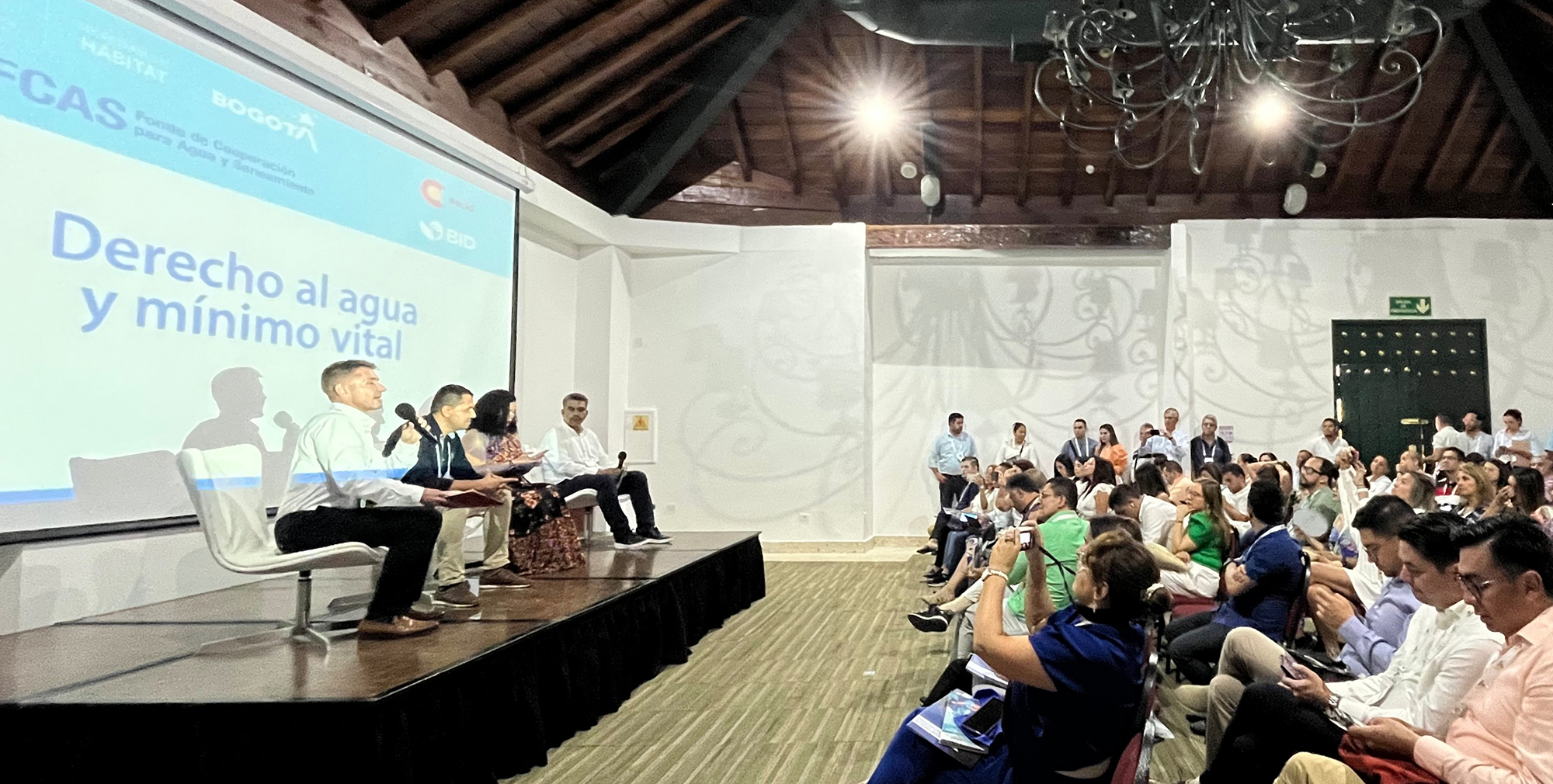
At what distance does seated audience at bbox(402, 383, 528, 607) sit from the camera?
411 cm

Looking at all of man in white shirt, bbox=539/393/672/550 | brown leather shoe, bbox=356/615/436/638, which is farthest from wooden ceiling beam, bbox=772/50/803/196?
brown leather shoe, bbox=356/615/436/638

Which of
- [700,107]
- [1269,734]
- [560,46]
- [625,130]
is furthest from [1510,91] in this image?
[1269,734]

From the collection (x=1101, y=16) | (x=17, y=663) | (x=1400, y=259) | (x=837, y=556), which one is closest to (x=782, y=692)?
(x=17, y=663)

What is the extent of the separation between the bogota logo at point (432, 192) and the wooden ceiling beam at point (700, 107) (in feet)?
9.62

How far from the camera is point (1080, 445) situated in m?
9.86

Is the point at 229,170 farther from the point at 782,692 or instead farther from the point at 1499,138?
the point at 1499,138

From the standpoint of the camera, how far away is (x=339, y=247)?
207 inches

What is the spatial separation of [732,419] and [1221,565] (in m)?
6.42

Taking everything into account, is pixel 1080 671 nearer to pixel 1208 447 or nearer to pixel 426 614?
pixel 426 614

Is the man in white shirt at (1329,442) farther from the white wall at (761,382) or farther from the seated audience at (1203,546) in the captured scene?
the seated audience at (1203,546)

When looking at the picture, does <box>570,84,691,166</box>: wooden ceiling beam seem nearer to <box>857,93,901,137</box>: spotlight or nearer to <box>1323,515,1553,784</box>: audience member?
→ <box>857,93,901,137</box>: spotlight

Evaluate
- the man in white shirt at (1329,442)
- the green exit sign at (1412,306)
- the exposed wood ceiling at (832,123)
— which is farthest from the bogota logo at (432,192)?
the green exit sign at (1412,306)

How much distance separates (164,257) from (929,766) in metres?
3.85

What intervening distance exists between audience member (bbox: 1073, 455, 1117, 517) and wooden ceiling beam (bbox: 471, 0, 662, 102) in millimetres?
4551
